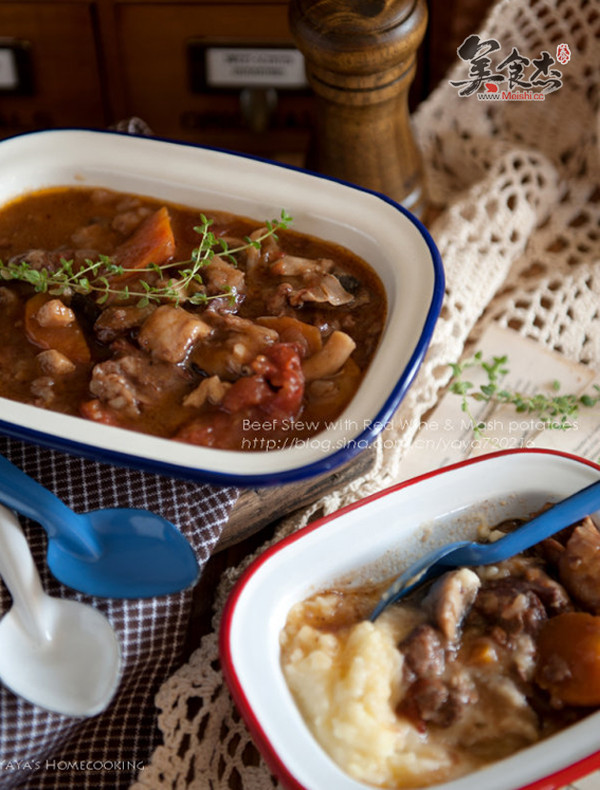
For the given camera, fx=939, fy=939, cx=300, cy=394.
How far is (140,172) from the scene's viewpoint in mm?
2283

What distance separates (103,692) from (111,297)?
0.83 m

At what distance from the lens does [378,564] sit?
179 cm

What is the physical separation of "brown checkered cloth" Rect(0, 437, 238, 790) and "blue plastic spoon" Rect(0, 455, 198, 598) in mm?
34

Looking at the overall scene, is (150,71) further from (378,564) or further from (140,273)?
(378,564)

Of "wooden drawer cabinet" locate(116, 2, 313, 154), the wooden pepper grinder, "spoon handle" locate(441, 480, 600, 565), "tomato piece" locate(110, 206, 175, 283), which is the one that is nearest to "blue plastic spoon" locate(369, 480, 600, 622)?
"spoon handle" locate(441, 480, 600, 565)

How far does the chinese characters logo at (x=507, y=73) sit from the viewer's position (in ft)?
8.86

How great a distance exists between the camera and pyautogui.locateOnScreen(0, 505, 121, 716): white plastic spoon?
1.73 m

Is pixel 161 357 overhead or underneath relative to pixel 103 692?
overhead

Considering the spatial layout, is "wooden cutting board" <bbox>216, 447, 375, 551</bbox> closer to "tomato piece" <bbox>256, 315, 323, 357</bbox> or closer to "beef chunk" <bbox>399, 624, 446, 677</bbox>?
"tomato piece" <bbox>256, 315, 323, 357</bbox>

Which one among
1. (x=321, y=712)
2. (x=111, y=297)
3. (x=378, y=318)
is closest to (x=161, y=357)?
(x=111, y=297)

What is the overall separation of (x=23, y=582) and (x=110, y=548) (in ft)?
0.61

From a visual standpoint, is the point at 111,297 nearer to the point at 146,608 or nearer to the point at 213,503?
the point at 213,503

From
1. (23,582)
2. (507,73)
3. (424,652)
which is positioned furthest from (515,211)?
(23,582)

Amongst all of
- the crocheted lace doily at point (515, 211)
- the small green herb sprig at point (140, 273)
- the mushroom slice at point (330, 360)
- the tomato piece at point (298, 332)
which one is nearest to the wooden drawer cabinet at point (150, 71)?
the crocheted lace doily at point (515, 211)
